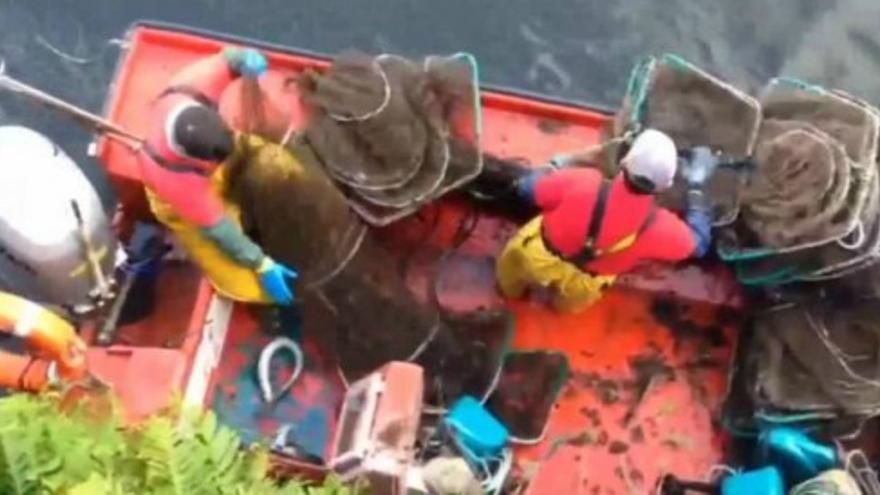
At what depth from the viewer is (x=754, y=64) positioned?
29.1ft

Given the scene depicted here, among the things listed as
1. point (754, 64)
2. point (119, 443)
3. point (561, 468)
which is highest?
point (754, 64)

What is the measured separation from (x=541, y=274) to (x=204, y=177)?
151cm

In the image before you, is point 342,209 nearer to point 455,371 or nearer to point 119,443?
point 455,371

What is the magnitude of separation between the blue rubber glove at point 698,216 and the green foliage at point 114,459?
246 centimetres

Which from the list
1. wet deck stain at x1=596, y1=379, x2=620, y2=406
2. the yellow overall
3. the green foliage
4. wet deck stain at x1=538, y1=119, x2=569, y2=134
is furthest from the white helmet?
the green foliage

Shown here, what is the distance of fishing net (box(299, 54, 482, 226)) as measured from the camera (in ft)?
21.6

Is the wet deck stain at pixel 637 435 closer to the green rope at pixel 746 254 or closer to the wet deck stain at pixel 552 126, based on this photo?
the green rope at pixel 746 254

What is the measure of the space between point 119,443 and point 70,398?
114cm

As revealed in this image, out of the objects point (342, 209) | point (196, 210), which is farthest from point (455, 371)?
point (196, 210)

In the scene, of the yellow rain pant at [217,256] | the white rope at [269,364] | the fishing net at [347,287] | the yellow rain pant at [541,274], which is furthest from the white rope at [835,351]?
the yellow rain pant at [217,256]

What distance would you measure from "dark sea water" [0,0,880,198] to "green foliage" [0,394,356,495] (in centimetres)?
376

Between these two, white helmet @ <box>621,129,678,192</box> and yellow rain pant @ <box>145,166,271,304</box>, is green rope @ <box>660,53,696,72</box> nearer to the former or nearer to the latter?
white helmet @ <box>621,129,678,192</box>

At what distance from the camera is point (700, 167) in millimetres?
6723

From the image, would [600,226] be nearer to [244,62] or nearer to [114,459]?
[244,62]
